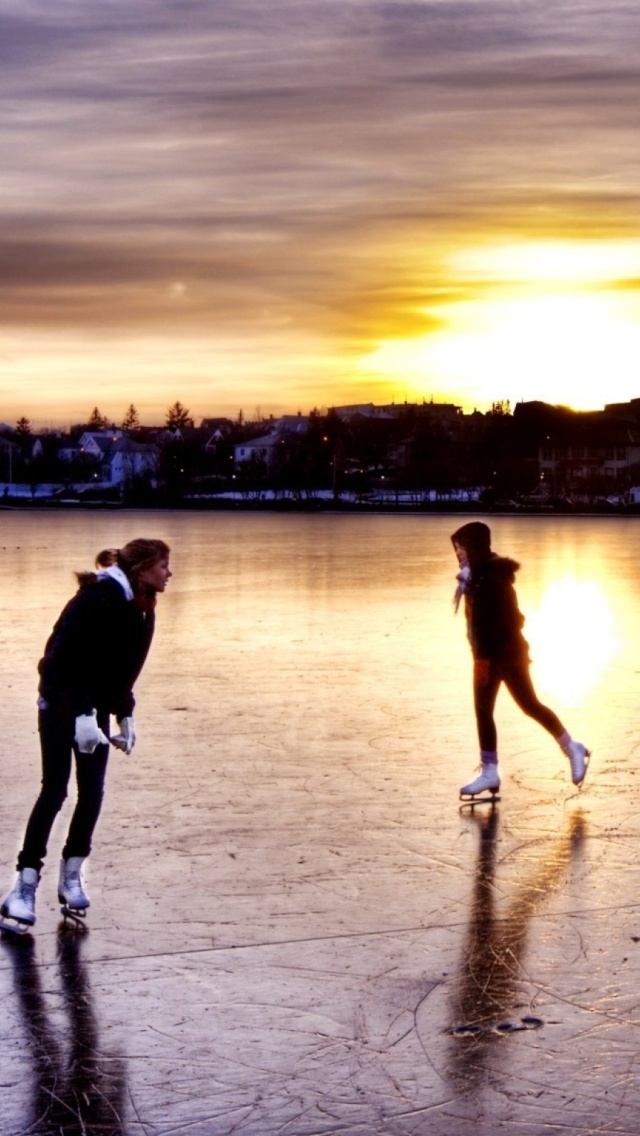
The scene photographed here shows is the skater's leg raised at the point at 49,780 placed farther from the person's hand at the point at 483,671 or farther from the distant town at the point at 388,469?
the distant town at the point at 388,469

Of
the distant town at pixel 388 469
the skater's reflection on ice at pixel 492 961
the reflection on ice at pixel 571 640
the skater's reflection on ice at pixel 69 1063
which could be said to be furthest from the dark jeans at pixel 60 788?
the distant town at pixel 388 469

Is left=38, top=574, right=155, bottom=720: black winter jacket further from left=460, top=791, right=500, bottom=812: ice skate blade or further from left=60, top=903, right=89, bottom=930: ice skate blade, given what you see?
left=460, top=791, right=500, bottom=812: ice skate blade

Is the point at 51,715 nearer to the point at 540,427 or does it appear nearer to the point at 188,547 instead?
the point at 188,547

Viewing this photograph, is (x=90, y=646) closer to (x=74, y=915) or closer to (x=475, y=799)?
(x=74, y=915)

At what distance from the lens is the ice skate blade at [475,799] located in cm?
809

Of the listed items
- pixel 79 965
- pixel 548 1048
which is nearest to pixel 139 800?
pixel 79 965

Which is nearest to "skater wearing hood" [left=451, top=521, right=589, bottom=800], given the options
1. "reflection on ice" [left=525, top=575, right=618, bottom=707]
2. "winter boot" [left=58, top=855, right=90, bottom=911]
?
"winter boot" [left=58, top=855, right=90, bottom=911]

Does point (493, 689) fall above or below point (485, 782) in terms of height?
above

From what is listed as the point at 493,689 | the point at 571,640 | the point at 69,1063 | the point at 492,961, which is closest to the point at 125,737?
the point at 492,961

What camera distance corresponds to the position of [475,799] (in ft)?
26.8

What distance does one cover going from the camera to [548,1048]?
4.69m

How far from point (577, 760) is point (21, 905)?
11.4ft

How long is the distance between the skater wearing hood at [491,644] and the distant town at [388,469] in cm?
10524

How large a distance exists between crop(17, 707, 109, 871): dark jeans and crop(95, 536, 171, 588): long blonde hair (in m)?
0.60
